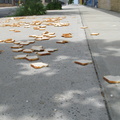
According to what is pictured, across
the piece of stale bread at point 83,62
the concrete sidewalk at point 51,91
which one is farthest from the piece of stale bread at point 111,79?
the piece of stale bread at point 83,62

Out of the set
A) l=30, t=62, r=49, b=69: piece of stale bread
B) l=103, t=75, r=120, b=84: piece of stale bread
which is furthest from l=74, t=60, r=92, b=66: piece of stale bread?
l=103, t=75, r=120, b=84: piece of stale bread

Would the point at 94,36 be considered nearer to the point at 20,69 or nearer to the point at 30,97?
the point at 20,69

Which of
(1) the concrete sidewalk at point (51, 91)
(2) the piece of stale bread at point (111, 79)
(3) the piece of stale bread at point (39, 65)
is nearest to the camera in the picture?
(1) the concrete sidewalk at point (51, 91)

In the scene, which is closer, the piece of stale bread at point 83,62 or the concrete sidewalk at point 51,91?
the concrete sidewalk at point 51,91

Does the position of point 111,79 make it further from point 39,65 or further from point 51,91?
point 39,65

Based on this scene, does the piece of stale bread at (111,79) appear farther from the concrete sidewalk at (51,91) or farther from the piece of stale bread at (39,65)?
the piece of stale bread at (39,65)

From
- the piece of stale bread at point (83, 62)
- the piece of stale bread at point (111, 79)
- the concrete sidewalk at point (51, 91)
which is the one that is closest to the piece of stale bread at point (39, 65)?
the concrete sidewalk at point (51, 91)

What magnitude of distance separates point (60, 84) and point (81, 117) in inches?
30.3

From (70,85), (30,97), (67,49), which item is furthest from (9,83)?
(67,49)

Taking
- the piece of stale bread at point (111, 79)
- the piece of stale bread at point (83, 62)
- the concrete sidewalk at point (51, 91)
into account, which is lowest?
the concrete sidewalk at point (51, 91)

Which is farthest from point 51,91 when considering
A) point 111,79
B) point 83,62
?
point 83,62

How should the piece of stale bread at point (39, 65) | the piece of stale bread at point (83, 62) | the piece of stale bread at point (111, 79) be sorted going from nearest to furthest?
the piece of stale bread at point (111, 79)
the piece of stale bread at point (39, 65)
the piece of stale bread at point (83, 62)

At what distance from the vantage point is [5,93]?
2.37m

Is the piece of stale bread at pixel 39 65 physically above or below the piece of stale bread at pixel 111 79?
below
